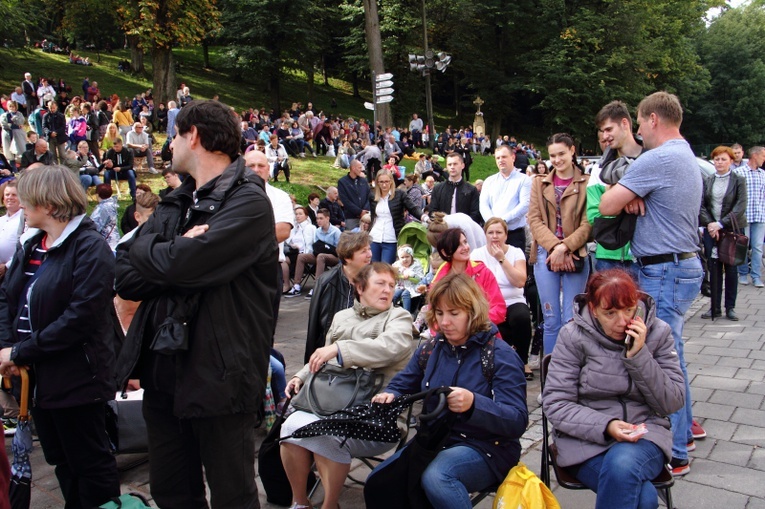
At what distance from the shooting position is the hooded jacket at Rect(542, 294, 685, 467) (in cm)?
304

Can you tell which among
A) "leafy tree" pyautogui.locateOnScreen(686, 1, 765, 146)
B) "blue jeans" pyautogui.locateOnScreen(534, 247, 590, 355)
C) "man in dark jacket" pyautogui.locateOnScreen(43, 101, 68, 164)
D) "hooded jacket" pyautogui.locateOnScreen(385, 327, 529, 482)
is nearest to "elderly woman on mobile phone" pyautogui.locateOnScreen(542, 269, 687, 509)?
"hooded jacket" pyautogui.locateOnScreen(385, 327, 529, 482)

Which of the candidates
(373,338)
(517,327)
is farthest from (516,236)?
(373,338)

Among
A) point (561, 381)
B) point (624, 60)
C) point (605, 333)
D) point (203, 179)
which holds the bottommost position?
point (561, 381)

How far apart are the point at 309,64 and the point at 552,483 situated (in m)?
37.3

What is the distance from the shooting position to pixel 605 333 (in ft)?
10.4

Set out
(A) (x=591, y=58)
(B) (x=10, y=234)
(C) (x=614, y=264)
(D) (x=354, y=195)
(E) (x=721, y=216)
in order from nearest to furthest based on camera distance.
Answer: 1. (C) (x=614, y=264)
2. (B) (x=10, y=234)
3. (E) (x=721, y=216)
4. (D) (x=354, y=195)
5. (A) (x=591, y=58)

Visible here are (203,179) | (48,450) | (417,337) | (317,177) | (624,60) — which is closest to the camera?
(203,179)

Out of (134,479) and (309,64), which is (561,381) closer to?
(134,479)

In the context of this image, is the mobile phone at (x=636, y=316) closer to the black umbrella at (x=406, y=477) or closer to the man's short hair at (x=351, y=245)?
the black umbrella at (x=406, y=477)

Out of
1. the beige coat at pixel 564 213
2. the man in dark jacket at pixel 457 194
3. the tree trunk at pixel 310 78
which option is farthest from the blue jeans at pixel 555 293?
the tree trunk at pixel 310 78

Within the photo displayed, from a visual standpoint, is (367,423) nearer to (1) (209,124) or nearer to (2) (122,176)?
(1) (209,124)

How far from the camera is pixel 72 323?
3.23m

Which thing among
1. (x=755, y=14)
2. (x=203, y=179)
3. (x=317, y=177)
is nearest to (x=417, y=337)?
(x=203, y=179)

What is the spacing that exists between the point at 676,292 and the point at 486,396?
4.91 ft
